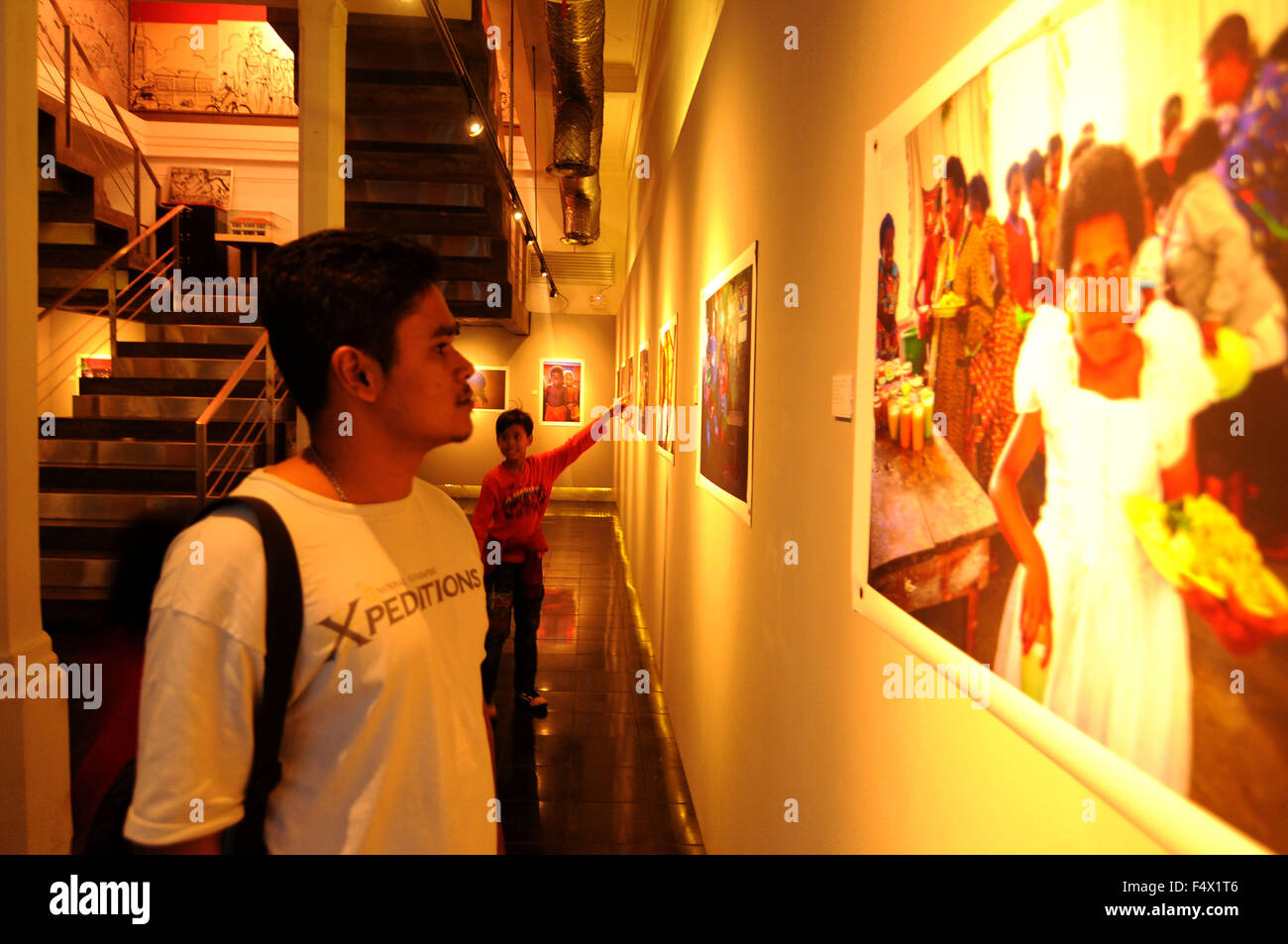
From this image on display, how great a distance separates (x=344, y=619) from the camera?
1172mm

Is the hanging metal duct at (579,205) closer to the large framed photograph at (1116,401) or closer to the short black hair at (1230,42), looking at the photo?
the large framed photograph at (1116,401)

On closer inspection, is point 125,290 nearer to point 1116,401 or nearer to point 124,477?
point 124,477

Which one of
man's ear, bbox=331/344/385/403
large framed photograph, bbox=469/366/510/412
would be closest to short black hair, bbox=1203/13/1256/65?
man's ear, bbox=331/344/385/403

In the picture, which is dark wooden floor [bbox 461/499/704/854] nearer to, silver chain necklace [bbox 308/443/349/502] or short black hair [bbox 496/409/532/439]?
short black hair [bbox 496/409/532/439]

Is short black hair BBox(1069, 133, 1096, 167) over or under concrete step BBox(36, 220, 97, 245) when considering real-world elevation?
under

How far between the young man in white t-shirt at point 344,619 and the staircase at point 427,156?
666 cm

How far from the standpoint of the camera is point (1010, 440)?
3.41 ft

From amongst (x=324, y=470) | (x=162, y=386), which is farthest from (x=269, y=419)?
(x=324, y=470)

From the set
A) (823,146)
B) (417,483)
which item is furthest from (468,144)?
(417,483)

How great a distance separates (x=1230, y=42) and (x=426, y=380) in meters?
1.13

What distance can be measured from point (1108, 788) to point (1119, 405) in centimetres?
42

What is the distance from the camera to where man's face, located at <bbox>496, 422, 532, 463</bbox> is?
461cm

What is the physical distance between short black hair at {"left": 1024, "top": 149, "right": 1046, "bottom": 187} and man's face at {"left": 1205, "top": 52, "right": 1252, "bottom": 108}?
0.87 ft

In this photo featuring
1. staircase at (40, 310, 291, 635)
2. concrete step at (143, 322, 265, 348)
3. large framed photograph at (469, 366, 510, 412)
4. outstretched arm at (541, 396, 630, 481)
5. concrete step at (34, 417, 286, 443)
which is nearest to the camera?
outstretched arm at (541, 396, 630, 481)
